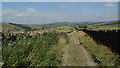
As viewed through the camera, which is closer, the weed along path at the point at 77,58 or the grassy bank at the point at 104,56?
the grassy bank at the point at 104,56

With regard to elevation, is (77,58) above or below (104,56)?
below

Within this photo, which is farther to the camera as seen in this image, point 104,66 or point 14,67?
point 104,66

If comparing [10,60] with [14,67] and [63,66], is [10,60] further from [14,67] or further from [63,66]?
[63,66]

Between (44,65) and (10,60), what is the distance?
2046 millimetres

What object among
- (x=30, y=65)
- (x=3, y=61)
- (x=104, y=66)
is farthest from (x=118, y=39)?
(x=3, y=61)

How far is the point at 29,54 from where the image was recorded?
15172mm

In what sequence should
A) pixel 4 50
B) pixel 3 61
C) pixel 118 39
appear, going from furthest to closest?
pixel 118 39 → pixel 4 50 → pixel 3 61

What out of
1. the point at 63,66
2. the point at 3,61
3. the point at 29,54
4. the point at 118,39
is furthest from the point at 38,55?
the point at 118,39

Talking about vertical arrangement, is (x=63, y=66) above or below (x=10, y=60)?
below

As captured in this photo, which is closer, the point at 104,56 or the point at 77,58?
the point at 104,56

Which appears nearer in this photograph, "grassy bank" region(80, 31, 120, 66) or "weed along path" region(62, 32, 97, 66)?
"grassy bank" region(80, 31, 120, 66)

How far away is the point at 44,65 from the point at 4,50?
2.31 metres

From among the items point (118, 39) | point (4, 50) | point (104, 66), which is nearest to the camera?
point (4, 50)

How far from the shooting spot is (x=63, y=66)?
14.8 m
